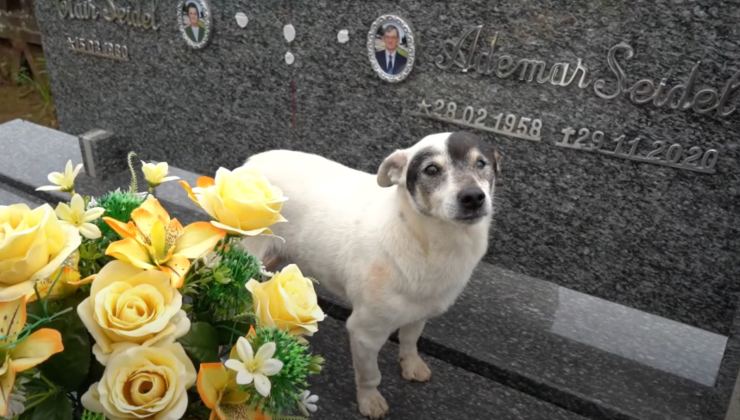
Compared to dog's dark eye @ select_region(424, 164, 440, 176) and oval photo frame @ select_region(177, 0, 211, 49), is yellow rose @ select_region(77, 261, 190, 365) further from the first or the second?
oval photo frame @ select_region(177, 0, 211, 49)

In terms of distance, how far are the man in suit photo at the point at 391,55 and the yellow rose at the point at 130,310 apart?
6.76ft

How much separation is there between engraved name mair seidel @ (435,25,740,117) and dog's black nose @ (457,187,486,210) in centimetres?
92

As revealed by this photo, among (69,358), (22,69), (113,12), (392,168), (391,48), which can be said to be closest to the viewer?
(69,358)

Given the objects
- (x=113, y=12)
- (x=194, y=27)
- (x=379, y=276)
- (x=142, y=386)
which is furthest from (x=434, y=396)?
(x=113, y=12)

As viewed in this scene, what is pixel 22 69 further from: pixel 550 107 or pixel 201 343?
pixel 201 343

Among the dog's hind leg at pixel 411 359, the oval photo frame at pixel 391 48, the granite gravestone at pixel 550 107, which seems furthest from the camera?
the oval photo frame at pixel 391 48

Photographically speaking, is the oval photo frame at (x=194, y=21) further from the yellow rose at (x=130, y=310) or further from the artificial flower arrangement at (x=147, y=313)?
the yellow rose at (x=130, y=310)

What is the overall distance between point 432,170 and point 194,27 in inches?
82.6

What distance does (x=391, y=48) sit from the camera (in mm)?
2742

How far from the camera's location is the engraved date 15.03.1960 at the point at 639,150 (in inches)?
88.3

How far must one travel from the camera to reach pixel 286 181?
2.41 m

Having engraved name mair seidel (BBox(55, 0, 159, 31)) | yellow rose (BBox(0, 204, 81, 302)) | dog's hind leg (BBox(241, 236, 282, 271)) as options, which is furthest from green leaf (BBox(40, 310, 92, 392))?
engraved name mair seidel (BBox(55, 0, 159, 31))

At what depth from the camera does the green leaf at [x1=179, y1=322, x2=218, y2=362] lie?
1.01 metres

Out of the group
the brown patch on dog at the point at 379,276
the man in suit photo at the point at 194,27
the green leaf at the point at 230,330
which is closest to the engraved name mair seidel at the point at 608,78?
the brown patch on dog at the point at 379,276
